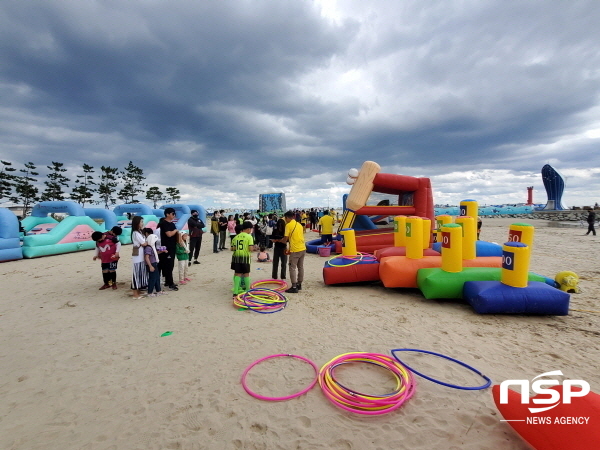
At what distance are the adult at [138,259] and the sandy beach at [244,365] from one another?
326 millimetres

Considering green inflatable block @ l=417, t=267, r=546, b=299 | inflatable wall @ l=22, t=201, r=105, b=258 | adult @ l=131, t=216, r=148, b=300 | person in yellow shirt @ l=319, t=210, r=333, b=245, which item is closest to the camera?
green inflatable block @ l=417, t=267, r=546, b=299

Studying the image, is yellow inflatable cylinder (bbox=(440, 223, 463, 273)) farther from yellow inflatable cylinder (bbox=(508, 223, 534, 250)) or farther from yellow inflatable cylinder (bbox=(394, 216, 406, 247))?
yellow inflatable cylinder (bbox=(394, 216, 406, 247))

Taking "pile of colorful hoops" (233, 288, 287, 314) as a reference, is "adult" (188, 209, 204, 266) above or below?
above

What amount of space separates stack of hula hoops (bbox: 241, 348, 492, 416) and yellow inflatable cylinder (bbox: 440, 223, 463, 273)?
2.13 m

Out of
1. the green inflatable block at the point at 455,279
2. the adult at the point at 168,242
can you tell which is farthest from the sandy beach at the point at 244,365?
the adult at the point at 168,242

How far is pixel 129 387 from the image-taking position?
264 cm

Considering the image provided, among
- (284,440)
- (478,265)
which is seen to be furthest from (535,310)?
(284,440)

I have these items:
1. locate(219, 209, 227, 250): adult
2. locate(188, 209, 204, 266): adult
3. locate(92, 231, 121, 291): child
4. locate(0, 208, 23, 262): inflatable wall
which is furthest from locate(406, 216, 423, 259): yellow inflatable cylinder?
locate(0, 208, 23, 262): inflatable wall

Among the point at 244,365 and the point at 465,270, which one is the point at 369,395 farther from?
the point at 465,270

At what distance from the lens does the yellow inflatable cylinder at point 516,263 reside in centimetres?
412

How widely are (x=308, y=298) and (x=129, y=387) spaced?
3.32m

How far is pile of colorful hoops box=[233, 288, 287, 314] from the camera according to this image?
15.5 feet

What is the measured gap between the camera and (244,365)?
118 inches

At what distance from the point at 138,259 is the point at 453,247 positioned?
6.07 metres
